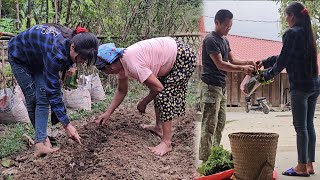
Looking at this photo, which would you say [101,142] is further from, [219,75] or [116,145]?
[219,75]

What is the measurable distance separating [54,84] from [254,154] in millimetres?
1363

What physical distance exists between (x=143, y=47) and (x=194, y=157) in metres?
0.91

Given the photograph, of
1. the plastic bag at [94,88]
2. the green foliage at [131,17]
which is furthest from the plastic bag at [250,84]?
the green foliage at [131,17]

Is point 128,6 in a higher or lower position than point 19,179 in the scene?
higher

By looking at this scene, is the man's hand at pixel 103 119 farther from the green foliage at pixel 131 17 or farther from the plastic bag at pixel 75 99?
the green foliage at pixel 131 17

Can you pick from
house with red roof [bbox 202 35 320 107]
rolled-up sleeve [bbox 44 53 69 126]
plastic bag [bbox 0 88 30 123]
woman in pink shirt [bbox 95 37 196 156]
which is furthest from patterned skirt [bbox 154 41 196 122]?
house with red roof [bbox 202 35 320 107]

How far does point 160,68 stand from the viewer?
319cm

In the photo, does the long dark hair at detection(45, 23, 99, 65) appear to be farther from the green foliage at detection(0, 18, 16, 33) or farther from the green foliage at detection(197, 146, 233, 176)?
the green foliage at detection(0, 18, 16, 33)

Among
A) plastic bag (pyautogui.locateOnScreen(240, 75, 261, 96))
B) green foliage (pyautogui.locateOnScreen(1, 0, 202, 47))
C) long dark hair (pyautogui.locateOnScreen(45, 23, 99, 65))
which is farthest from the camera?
green foliage (pyautogui.locateOnScreen(1, 0, 202, 47))

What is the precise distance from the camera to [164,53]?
3.16 m

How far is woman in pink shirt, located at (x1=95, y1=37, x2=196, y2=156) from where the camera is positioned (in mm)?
2994

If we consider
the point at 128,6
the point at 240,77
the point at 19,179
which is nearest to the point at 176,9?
the point at 128,6

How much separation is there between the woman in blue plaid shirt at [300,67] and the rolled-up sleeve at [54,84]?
1.56 m

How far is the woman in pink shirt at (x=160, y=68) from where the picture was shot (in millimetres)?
2994
